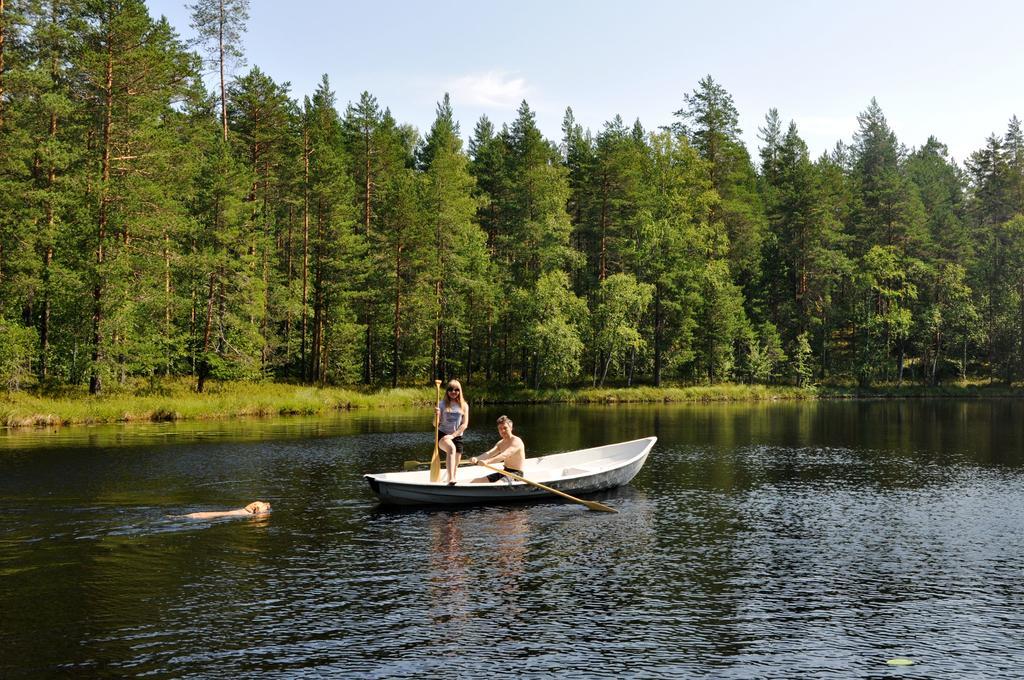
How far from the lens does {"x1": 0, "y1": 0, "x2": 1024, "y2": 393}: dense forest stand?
45.3 metres

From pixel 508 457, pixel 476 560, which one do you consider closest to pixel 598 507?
pixel 508 457

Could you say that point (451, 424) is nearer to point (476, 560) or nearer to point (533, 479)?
point (533, 479)

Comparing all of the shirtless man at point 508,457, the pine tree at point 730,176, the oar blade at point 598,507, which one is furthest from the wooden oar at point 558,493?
the pine tree at point 730,176

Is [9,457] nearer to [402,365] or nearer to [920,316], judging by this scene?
[402,365]

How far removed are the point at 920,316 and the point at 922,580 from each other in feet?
269

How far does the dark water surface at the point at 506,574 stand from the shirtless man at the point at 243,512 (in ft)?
1.30

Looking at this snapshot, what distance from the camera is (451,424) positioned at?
24156mm

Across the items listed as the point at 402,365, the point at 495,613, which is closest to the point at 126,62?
the point at 402,365

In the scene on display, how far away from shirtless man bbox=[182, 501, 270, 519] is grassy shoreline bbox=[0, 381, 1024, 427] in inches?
961

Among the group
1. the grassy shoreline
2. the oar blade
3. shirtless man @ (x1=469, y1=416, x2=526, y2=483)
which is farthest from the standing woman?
the grassy shoreline

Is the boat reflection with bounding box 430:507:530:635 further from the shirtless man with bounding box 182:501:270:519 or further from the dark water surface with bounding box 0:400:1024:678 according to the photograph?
the shirtless man with bounding box 182:501:270:519

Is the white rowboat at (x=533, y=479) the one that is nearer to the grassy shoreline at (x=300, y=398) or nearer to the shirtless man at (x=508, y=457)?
the shirtless man at (x=508, y=457)

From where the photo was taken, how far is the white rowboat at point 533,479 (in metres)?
23.1

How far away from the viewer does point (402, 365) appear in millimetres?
72062
